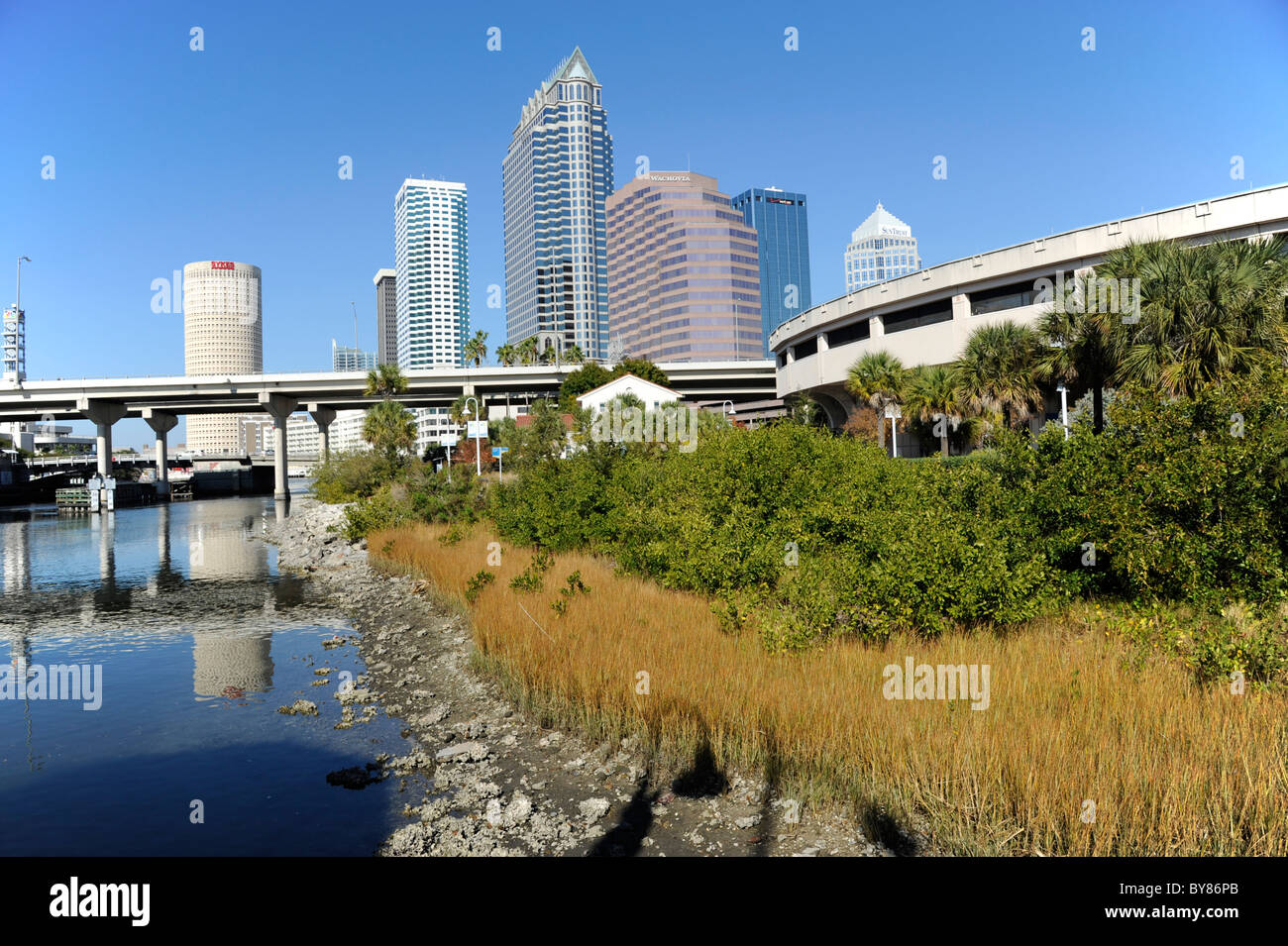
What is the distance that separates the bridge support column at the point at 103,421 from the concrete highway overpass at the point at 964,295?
83630 millimetres

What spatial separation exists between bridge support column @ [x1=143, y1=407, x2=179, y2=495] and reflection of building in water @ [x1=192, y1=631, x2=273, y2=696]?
102 meters

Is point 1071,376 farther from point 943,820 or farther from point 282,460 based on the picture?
point 282,460

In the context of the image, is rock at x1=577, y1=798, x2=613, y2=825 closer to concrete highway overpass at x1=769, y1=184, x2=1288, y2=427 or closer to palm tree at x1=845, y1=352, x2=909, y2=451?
concrete highway overpass at x1=769, y1=184, x2=1288, y2=427

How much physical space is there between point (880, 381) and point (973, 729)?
4189cm

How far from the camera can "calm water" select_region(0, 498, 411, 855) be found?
8.33 meters

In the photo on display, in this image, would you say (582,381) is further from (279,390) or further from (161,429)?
(161,429)

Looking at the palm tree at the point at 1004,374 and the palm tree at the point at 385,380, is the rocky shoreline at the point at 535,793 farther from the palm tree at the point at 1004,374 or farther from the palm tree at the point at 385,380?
the palm tree at the point at 385,380

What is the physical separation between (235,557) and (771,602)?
3226 centimetres

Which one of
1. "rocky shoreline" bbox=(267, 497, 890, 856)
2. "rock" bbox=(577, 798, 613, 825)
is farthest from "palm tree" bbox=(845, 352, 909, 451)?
"rock" bbox=(577, 798, 613, 825)

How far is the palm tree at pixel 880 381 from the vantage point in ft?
153

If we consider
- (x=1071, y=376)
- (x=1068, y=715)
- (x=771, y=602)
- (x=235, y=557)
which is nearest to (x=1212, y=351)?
(x=1071, y=376)
